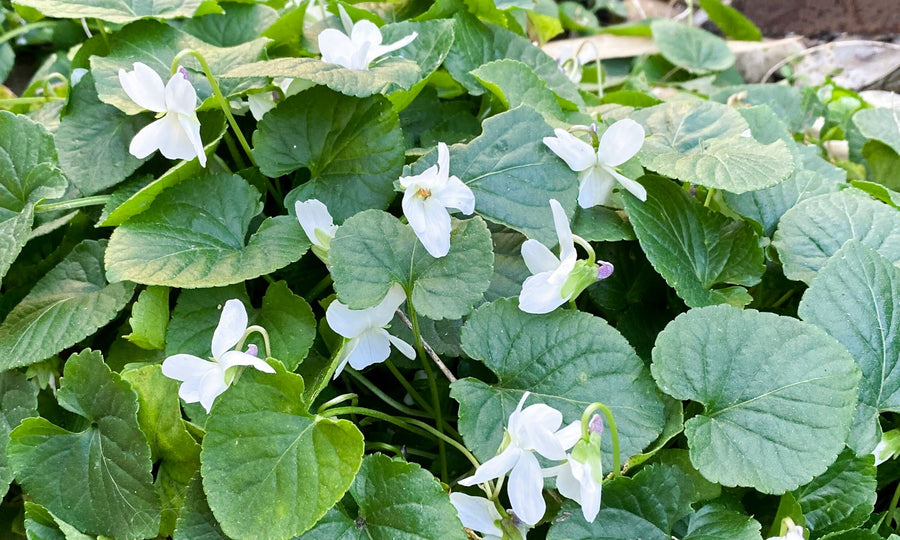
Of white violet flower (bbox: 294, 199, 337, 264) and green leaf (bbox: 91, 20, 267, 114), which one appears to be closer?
white violet flower (bbox: 294, 199, 337, 264)

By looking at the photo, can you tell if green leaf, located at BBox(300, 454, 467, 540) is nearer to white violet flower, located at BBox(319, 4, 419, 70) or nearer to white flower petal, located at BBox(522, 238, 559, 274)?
white flower petal, located at BBox(522, 238, 559, 274)

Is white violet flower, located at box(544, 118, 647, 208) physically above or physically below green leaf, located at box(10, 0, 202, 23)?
below

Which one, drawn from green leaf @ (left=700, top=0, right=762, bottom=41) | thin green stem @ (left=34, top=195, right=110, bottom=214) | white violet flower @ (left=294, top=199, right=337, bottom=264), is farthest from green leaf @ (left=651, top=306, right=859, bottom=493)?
green leaf @ (left=700, top=0, right=762, bottom=41)

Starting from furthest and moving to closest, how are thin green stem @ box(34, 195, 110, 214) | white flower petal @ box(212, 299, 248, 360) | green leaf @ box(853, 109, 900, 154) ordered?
1. green leaf @ box(853, 109, 900, 154)
2. thin green stem @ box(34, 195, 110, 214)
3. white flower petal @ box(212, 299, 248, 360)

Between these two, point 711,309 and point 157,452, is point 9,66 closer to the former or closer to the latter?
point 157,452

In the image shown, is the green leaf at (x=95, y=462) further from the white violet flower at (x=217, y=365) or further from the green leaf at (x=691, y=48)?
the green leaf at (x=691, y=48)

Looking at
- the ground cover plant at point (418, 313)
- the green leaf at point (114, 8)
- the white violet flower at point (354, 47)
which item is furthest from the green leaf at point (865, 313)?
the green leaf at point (114, 8)
